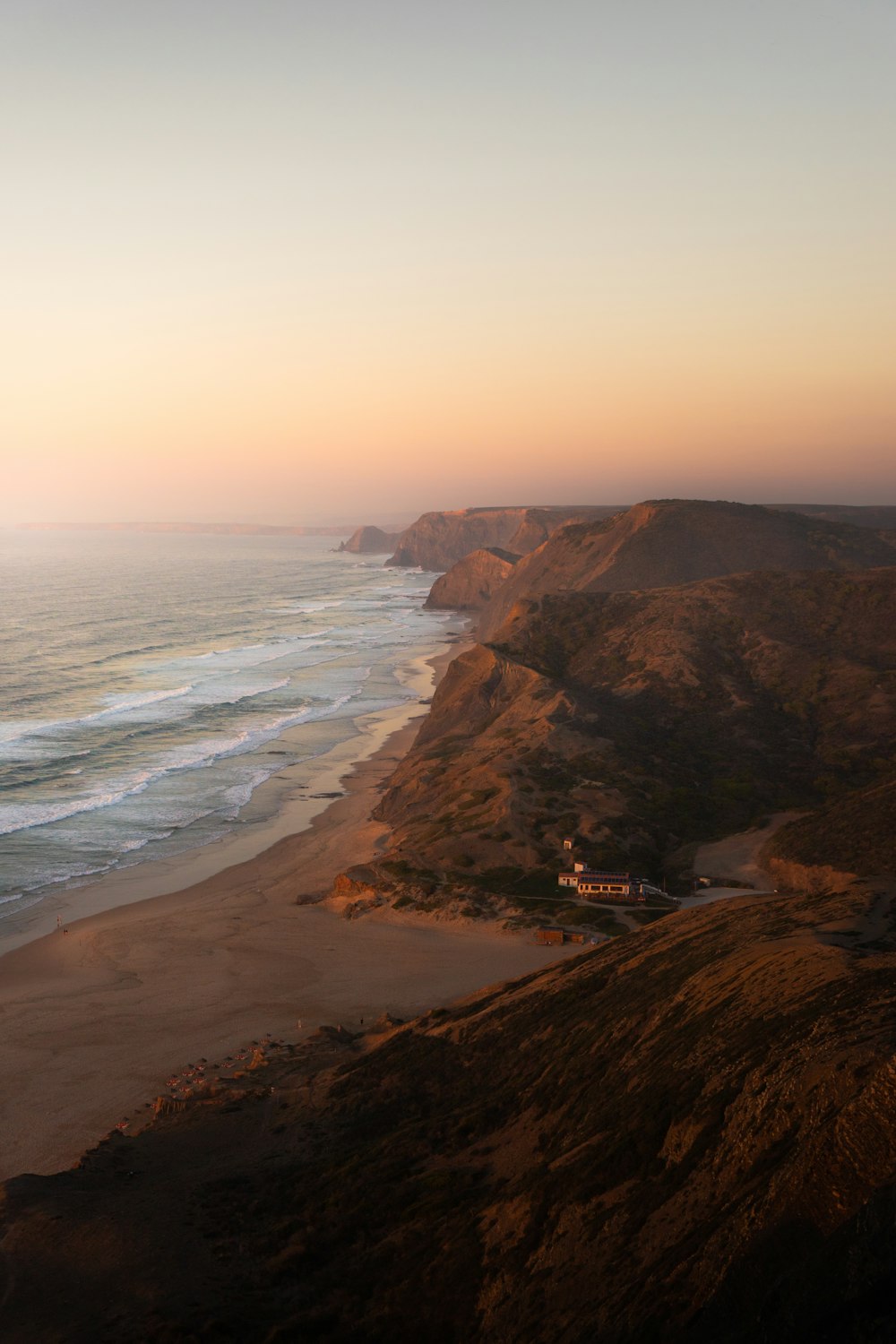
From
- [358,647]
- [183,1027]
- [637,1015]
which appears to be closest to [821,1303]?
[637,1015]

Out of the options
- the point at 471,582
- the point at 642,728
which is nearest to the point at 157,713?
the point at 642,728

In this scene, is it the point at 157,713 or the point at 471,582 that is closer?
the point at 157,713

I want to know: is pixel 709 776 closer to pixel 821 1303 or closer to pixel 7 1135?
pixel 7 1135

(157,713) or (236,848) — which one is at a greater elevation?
(157,713)

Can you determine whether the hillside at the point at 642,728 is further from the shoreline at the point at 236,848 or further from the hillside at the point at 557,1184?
the hillside at the point at 557,1184

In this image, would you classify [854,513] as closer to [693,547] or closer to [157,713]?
[693,547]

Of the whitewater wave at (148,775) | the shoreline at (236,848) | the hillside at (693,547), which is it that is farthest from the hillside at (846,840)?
the hillside at (693,547)
